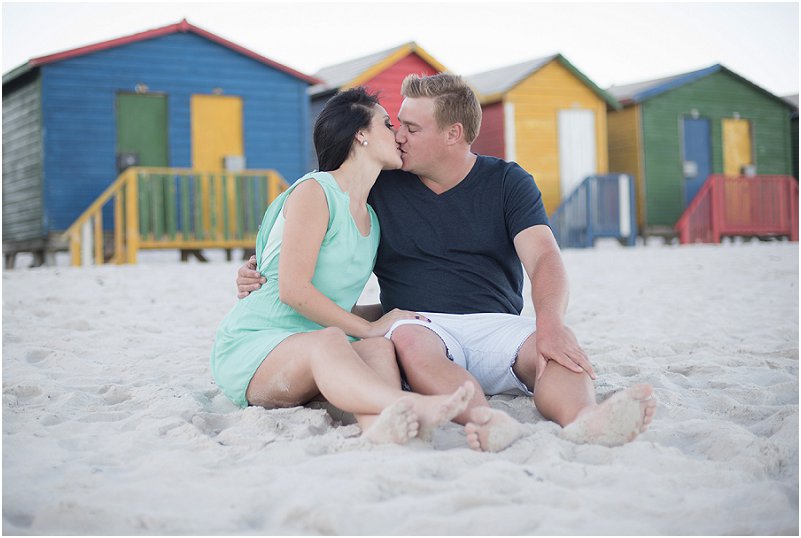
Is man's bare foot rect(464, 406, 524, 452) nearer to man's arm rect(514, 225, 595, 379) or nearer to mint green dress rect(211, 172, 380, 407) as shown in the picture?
man's arm rect(514, 225, 595, 379)

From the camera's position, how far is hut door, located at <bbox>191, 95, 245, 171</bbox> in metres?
13.1

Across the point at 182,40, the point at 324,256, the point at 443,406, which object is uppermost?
the point at 182,40

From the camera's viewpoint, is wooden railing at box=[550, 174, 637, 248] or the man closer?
the man

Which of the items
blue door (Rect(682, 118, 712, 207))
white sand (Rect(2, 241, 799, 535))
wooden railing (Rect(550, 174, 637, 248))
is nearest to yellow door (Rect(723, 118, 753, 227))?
blue door (Rect(682, 118, 712, 207))

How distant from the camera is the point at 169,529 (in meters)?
1.87

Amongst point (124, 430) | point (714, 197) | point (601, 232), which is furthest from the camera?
point (714, 197)

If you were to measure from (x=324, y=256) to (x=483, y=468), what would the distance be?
1119mm

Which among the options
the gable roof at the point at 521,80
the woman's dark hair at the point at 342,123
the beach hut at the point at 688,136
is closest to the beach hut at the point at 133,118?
the gable roof at the point at 521,80

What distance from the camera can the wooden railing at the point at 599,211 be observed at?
1520 cm

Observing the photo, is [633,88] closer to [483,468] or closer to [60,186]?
[60,186]

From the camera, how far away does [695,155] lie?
17.3 m

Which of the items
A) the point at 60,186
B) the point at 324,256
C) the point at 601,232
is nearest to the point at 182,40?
the point at 60,186

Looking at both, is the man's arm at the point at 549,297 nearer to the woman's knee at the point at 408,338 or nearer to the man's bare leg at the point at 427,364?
the man's bare leg at the point at 427,364

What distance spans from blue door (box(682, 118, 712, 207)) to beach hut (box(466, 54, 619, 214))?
2010 mm
